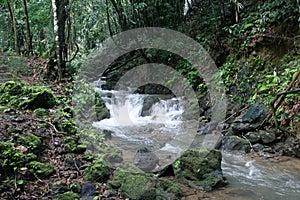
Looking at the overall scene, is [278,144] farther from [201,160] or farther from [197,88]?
[197,88]

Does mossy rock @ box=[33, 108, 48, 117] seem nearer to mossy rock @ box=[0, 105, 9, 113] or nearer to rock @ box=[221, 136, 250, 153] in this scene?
mossy rock @ box=[0, 105, 9, 113]

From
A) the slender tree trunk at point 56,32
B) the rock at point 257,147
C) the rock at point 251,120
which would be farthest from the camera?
the slender tree trunk at point 56,32

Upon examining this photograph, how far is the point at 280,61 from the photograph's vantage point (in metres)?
8.54

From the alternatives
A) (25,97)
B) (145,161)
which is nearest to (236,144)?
(145,161)

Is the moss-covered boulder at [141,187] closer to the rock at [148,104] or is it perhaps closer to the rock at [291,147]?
the rock at [291,147]

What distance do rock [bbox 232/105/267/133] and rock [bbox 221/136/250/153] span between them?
34cm

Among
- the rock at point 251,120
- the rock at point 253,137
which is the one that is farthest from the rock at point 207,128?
the rock at point 253,137

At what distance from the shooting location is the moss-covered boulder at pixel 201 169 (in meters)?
4.80

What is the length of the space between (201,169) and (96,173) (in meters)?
1.91

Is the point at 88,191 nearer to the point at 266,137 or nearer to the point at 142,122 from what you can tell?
the point at 266,137

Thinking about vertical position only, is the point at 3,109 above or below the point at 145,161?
above

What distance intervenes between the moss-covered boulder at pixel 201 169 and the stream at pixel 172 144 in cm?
22

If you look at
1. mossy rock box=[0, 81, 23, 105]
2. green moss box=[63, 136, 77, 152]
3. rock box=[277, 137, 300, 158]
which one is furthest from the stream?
mossy rock box=[0, 81, 23, 105]

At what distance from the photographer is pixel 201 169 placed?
493 centimetres
